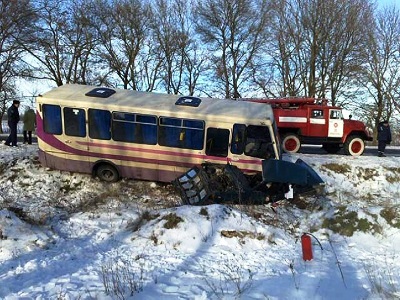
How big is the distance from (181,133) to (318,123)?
8537mm

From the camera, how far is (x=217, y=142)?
12344 millimetres

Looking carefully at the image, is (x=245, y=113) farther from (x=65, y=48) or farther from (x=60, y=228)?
(x=65, y=48)

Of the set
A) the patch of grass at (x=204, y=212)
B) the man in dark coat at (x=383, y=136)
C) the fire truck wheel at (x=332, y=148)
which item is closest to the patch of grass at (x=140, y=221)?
the patch of grass at (x=204, y=212)

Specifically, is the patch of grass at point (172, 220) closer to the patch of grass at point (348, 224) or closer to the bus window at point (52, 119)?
the patch of grass at point (348, 224)

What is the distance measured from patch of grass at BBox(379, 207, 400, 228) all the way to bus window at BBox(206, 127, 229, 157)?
15.1ft

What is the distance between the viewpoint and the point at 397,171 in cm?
1453

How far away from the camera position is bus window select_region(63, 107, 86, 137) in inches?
Answer: 486

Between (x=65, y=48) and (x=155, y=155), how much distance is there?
27.8 meters

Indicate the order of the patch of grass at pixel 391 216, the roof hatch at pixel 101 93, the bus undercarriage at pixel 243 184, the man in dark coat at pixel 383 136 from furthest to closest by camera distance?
1. the man in dark coat at pixel 383 136
2. the roof hatch at pixel 101 93
3. the bus undercarriage at pixel 243 184
4. the patch of grass at pixel 391 216

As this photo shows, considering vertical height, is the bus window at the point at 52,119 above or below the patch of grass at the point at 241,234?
above

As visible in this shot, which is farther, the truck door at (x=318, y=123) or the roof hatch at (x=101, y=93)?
the truck door at (x=318, y=123)

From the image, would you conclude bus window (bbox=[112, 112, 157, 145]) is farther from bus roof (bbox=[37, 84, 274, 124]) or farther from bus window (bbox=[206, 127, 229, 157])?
bus window (bbox=[206, 127, 229, 157])

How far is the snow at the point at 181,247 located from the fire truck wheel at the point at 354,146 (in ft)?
21.7

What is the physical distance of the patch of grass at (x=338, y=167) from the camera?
564 inches
